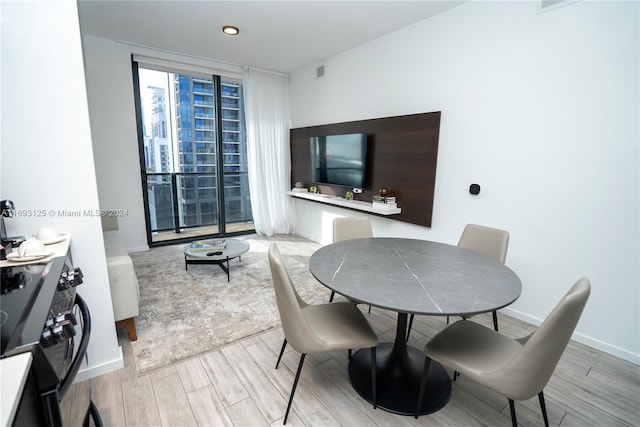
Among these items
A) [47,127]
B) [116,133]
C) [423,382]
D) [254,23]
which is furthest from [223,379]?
[116,133]

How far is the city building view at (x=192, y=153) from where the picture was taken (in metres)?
4.57

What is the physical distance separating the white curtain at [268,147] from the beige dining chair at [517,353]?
162 inches

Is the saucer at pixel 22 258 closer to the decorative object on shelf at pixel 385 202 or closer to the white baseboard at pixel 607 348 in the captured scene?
the decorative object on shelf at pixel 385 202

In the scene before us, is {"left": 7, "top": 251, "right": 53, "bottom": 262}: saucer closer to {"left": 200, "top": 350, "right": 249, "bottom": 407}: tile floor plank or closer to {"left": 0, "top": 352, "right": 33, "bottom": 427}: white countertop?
{"left": 0, "top": 352, "right": 33, "bottom": 427}: white countertop

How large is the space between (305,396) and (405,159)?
2567mm

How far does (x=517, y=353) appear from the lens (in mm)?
1269

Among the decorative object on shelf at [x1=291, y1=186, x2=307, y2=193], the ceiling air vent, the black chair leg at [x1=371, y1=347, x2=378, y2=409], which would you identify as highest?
the ceiling air vent

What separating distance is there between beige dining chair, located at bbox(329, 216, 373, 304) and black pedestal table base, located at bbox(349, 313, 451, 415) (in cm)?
79

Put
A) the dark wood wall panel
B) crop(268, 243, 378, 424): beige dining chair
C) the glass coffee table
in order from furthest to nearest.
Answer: the glass coffee table, the dark wood wall panel, crop(268, 243, 378, 424): beige dining chair

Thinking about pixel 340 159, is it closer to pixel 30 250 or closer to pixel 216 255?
pixel 216 255

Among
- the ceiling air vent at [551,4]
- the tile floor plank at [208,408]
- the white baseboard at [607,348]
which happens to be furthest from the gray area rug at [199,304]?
the ceiling air vent at [551,4]

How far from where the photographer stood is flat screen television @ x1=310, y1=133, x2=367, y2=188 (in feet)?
12.7

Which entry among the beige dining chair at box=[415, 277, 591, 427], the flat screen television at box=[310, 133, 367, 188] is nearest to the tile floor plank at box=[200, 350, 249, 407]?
the beige dining chair at box=[415, 277, 591, 427]

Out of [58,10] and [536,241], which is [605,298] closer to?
[536,241]
